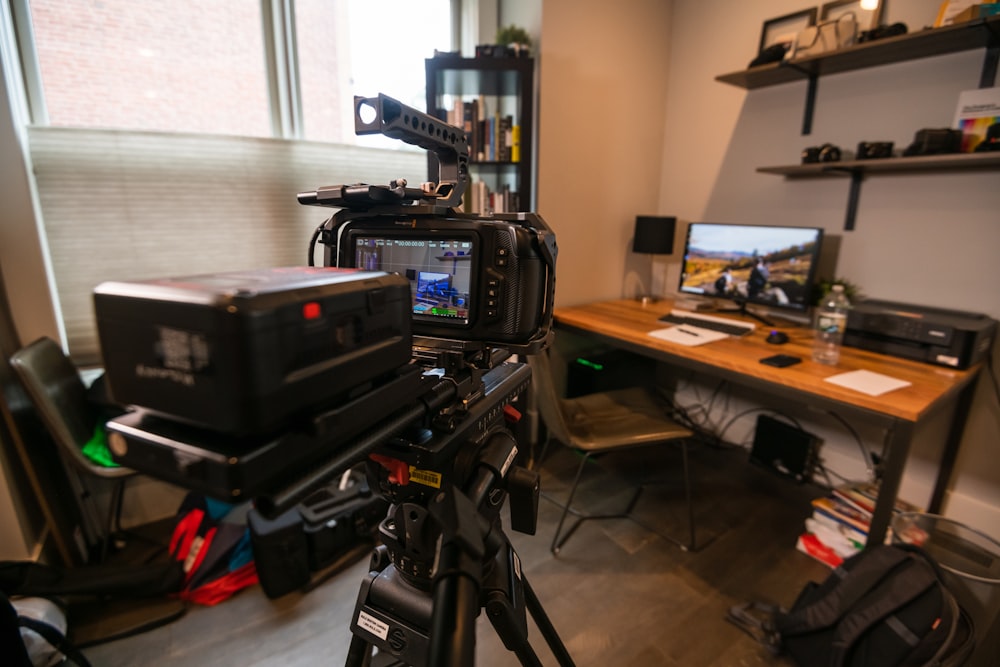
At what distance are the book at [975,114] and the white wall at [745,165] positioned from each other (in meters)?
0.11

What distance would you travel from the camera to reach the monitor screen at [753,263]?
2014 millimetres

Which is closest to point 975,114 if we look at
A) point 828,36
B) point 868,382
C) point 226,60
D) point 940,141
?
point 940,141

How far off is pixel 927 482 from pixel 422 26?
3291mm

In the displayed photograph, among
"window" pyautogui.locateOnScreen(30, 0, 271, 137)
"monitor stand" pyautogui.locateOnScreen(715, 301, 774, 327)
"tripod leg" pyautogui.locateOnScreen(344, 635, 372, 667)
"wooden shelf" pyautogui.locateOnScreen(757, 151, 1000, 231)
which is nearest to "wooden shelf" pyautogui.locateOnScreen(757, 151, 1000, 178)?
"wooden shelf" pyautogui.locateOnScreen(757, 151, 1000, 231)

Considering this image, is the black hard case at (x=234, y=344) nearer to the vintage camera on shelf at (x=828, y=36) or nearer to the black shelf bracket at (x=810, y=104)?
the vintage camera on shelf at (x=828, y=36)

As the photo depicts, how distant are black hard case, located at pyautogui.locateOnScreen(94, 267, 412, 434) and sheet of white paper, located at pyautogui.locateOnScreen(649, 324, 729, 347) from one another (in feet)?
5.45

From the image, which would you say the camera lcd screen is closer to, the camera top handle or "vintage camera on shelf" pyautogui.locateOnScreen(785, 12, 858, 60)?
the camera top handle

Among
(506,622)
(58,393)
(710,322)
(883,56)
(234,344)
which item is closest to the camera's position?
(234,344)

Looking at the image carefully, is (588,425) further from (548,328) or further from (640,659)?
(548,328)

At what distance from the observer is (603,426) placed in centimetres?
185

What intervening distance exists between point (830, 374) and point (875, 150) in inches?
41.1

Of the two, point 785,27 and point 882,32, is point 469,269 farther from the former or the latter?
point 785,27

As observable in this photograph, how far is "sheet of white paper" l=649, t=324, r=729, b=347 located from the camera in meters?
1.88

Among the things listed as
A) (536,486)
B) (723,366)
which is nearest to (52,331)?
(536,486)
